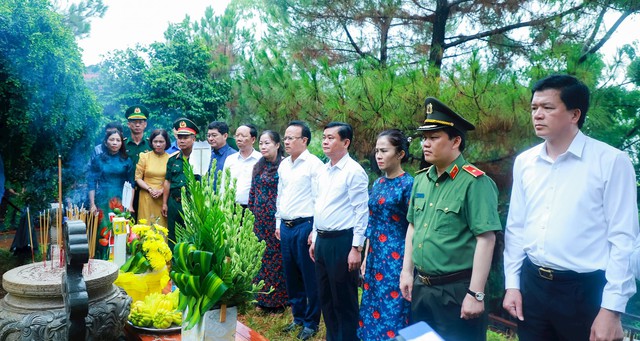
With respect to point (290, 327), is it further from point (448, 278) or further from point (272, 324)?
point (448, 278)

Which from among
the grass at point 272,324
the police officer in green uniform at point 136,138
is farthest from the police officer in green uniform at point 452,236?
the police officer in green uniform at point 136,138

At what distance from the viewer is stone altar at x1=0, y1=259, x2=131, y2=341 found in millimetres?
Answer: 1843

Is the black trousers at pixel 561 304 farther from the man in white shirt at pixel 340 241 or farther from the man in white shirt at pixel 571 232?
the man in white shirt at pixel 340 241

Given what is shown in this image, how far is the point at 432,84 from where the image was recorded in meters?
4.09

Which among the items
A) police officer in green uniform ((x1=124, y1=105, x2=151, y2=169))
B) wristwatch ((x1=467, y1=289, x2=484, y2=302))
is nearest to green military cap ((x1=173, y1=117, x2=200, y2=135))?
police officer in green uniform ((x1=124, y1=105, x2=151, y2=169))

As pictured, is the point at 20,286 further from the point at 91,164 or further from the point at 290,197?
the point at 91,164

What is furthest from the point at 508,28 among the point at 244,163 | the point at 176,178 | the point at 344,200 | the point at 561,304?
the point at 561,304

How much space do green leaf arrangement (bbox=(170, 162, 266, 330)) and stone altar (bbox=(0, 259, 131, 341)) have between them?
418 millimetres

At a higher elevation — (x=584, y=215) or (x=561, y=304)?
(x=584, y=215)

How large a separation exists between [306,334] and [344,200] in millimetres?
1032

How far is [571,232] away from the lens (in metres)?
1.72

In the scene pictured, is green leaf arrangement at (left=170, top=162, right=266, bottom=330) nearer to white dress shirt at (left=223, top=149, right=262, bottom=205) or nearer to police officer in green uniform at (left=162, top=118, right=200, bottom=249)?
white dress shirt at (left=223, top=149, right=262, bottom=205)

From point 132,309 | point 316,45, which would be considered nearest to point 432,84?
point 316,45

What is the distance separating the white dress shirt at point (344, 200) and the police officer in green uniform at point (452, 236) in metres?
0.77
